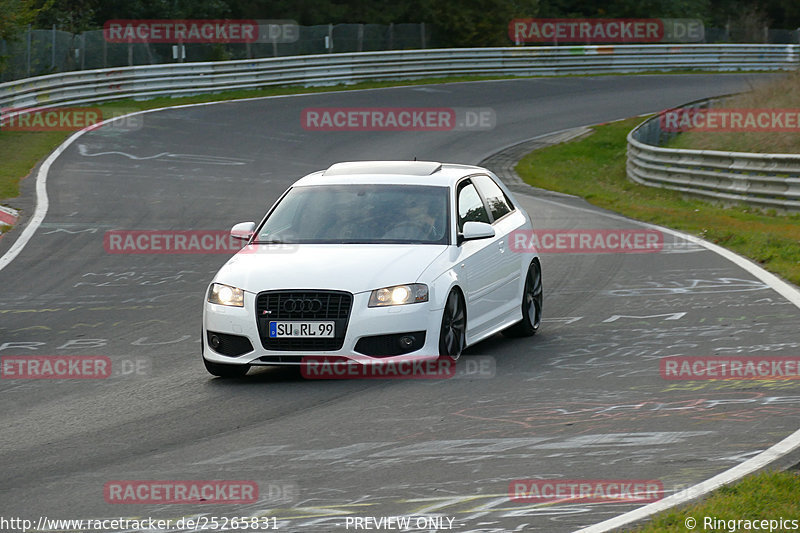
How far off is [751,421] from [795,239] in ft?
33.8

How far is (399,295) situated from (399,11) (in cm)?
4943

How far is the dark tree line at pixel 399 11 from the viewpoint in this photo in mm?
50562

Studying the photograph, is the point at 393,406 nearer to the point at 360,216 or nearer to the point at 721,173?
the point at 360,216

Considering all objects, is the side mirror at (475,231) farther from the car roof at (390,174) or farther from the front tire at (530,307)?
the front tire at (530,307)

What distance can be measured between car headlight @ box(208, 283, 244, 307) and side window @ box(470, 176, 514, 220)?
2838 mm

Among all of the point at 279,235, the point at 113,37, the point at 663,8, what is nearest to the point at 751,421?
the point at 279,235

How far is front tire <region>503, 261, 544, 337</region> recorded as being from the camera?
11414 mm

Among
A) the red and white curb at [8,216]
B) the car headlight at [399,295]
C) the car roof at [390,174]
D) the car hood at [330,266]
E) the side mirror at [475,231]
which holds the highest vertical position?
the car roof at [390,174]

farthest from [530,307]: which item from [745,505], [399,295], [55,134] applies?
[55,134]

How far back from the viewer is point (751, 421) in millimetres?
7727

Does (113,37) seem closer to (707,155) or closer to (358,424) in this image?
(707,155)

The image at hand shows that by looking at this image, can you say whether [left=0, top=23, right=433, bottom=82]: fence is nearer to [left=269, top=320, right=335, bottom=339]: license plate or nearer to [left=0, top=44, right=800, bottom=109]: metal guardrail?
[left=0, top=44, right=800, bottom=109]: metal guardrail

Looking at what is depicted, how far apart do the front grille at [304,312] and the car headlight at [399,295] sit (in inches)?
7.8

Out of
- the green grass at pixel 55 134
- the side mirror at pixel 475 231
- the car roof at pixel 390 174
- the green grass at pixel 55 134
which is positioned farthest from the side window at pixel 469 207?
the green grass at pixel 55 134
